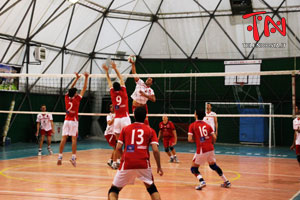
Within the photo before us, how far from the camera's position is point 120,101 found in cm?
941

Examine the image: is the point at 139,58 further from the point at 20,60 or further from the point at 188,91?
the point at 20,60

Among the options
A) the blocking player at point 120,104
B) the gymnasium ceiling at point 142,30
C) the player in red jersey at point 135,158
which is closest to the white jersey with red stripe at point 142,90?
the blocking player at point 120,104

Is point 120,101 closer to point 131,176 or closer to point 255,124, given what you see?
point 131,176

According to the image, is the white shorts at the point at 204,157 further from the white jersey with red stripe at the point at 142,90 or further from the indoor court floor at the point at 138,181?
the white jersey with red stripe at the point at 142,90

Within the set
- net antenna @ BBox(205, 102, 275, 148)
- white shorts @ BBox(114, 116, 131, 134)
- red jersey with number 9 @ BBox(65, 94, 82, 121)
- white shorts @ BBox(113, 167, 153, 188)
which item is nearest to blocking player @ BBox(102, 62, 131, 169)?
white shorts @ BBox(114, 116, 131, 134)

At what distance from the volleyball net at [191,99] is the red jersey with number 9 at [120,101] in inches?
474

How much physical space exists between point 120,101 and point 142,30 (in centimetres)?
1564

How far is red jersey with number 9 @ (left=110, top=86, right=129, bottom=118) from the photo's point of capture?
9281 mm

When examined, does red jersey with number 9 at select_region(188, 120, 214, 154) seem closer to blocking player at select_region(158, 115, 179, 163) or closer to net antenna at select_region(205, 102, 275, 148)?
blocking player at select_region(158, 115, 179, 163)

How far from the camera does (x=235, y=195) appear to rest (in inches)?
308

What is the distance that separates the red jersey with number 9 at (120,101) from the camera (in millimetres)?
9281

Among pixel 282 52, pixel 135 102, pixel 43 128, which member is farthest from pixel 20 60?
pixel 282 52

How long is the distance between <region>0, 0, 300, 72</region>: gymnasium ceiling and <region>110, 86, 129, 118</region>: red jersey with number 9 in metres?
11.7

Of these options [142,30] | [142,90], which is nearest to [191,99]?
[142,30]
